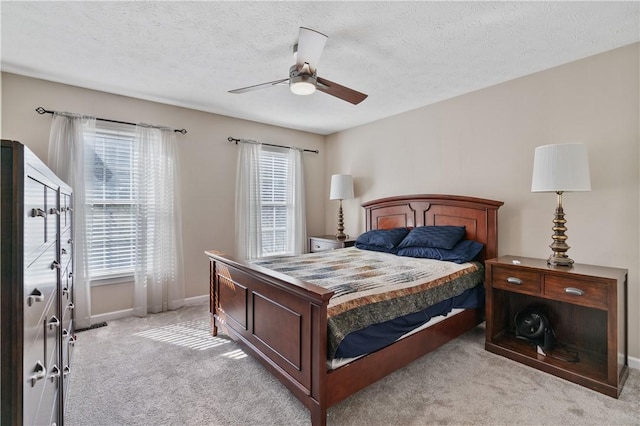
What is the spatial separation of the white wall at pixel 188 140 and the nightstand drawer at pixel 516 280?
3.28 m

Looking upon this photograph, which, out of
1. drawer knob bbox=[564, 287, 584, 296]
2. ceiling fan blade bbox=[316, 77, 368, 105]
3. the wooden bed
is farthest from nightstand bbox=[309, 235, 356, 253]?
drawer knob bbox=[564, 287, 584, 296]

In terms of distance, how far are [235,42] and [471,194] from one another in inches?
112

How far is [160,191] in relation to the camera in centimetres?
364

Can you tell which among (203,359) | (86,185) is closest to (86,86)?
(86,185)

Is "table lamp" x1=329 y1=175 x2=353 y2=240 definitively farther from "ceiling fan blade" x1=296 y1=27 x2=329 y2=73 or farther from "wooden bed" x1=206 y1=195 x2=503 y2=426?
"ceiling fan blade" x1=296 y1=27 x2=329 y2=73

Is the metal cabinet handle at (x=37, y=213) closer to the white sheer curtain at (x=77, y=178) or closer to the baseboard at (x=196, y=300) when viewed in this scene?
the white sheer curtain at (x=77, y=178)

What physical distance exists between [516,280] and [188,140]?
3.95 m

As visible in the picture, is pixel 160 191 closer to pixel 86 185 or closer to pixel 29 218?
pixel 86 185

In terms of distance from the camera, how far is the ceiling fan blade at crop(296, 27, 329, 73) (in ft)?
6.29

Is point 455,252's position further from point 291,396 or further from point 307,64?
point 307,64

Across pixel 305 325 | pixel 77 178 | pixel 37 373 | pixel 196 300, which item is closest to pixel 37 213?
pixel 37 373

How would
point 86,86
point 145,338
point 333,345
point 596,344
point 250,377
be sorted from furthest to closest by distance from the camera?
point 86,86 < point 145,338 < point 596,344 < point 250,377 < point 333,345

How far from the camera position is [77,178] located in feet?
10.3

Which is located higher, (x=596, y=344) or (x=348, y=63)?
(x=348, y=63)
